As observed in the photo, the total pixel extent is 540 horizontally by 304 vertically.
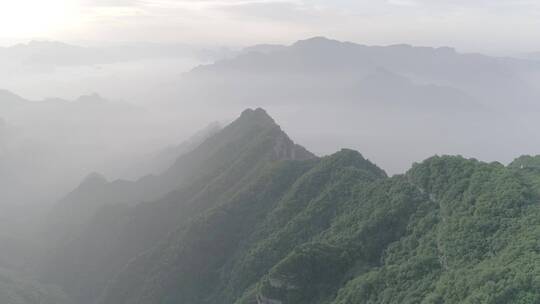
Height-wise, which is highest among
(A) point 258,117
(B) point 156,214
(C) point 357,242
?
(A) point 258,117

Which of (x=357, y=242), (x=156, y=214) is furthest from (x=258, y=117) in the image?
(x=357, y=242)

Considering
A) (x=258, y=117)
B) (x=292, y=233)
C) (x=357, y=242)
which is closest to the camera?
(x=357, y=242)

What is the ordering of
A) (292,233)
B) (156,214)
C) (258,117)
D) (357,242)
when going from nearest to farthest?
1. (357,242)
2. (292,233)
3. (156,214)
4. (258,117)

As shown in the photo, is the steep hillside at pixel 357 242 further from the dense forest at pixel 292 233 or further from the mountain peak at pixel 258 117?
the mountain peak at pixel 258 117

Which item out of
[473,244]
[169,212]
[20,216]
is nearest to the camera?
[473,244]

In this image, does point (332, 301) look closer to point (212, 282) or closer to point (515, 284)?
point (515, 284)

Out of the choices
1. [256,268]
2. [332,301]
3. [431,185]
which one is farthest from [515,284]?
[256,268]

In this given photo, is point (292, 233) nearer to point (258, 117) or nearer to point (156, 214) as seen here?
point (156, 214)

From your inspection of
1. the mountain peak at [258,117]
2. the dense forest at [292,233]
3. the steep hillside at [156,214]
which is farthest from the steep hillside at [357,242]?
the mountain peak at [258,117]

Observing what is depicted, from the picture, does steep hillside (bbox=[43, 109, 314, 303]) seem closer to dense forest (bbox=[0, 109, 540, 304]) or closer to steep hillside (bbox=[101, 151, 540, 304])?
dense forest (bbox=[0, 109, 540, 304])
